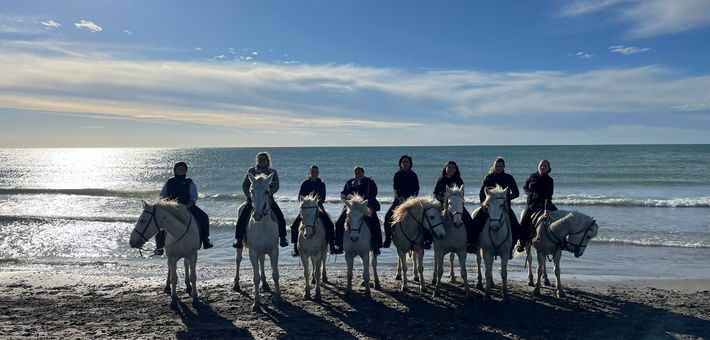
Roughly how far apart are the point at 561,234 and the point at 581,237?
30 centimetres

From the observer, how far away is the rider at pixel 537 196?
22.5 feet

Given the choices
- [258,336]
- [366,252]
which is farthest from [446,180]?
[258,336]

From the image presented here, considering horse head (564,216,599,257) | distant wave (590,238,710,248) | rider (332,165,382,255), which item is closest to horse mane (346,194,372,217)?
rider (332,165,382,255)

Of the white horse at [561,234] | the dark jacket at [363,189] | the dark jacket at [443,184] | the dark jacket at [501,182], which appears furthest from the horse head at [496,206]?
the dark jacket at [363,189]

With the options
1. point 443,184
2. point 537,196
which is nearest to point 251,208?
point 443,184

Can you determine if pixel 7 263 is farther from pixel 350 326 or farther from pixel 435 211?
pixel 435 211

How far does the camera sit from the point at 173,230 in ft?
19.5

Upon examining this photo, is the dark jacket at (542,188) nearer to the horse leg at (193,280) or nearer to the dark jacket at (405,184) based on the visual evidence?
the dark jacket at (405,184)

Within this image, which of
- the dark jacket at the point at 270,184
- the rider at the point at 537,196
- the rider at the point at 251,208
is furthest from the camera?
the rider at the point at 537,196

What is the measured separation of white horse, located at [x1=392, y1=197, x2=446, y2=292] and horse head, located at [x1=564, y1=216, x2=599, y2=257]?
2.25 meters

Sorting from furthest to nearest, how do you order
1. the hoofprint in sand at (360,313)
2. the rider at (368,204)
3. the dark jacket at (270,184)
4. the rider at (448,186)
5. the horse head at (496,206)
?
the rider at (368,204)
the rider at (448,186)
the dark jacket at (270,184)
the horse head at (496,206)
the hoofprint in sand at (360,313)

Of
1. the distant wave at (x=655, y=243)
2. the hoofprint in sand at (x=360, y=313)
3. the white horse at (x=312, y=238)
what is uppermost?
the white horse at (x=312, y=238)

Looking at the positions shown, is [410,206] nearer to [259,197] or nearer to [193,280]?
[259,197]

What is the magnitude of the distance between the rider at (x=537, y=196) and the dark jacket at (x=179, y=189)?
611 centimetres
